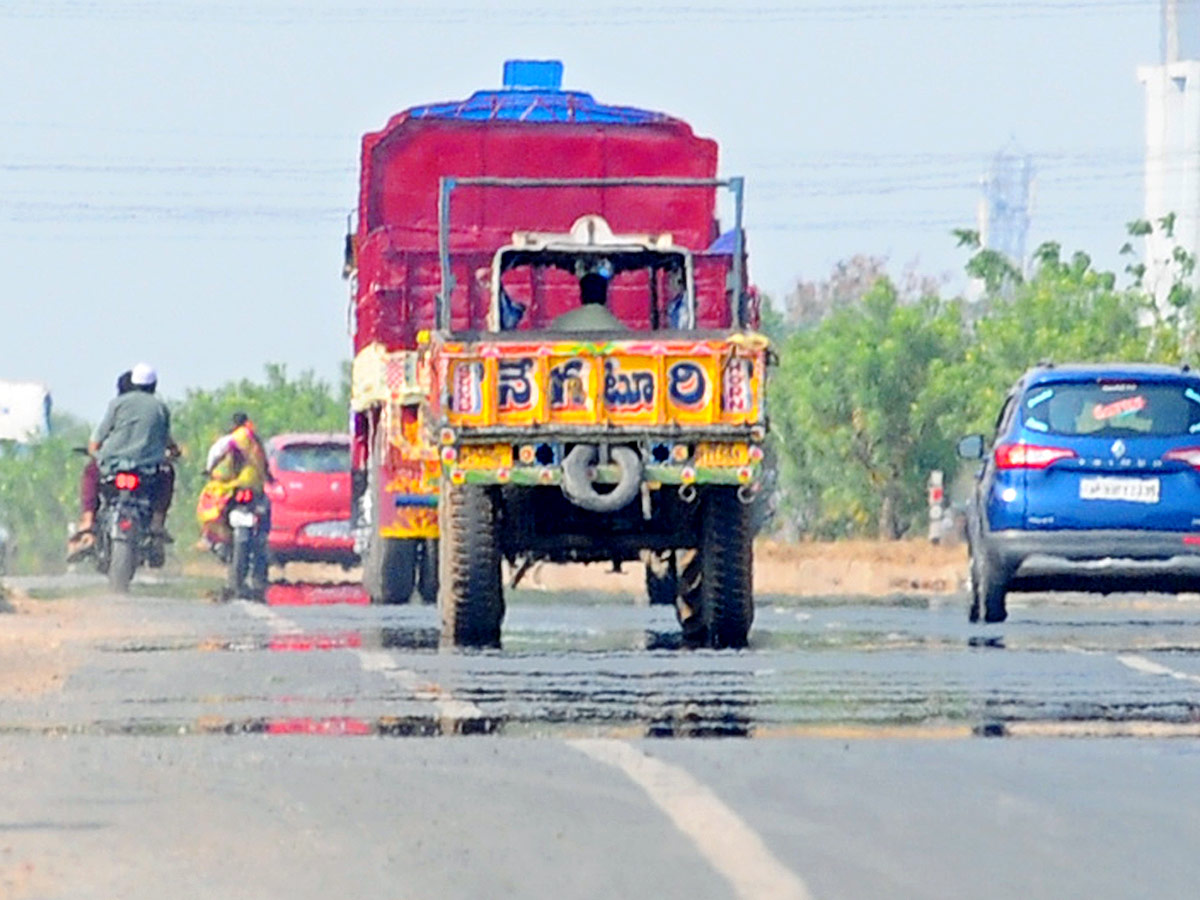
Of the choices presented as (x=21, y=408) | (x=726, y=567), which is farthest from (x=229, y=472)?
(x=21, y=408)

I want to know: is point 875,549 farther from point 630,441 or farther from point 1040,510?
point 630,441

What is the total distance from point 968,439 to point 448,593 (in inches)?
235

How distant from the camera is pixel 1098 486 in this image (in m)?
24.3

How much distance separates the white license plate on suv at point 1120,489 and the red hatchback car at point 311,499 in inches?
585

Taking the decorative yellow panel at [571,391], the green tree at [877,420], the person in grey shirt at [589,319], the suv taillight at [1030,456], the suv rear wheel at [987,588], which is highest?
the green tree at [877,420]

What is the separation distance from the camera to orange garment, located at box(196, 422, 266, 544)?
105ft

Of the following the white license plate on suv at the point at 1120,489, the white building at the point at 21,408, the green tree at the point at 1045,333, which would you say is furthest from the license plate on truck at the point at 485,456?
the white building at the point at 21,408

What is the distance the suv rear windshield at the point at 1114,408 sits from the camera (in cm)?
2455

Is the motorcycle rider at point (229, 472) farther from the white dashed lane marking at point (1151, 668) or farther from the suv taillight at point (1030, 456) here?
the white dashed lane marking at point (1151, 668)

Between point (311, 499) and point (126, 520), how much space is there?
792 centimetres

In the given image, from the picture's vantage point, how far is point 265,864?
9.63 metres

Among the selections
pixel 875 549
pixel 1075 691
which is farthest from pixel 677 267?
pixel 875 549

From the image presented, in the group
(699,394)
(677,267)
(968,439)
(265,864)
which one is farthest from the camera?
(968,439)

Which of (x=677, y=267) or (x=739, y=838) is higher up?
(x=677, y=267)
